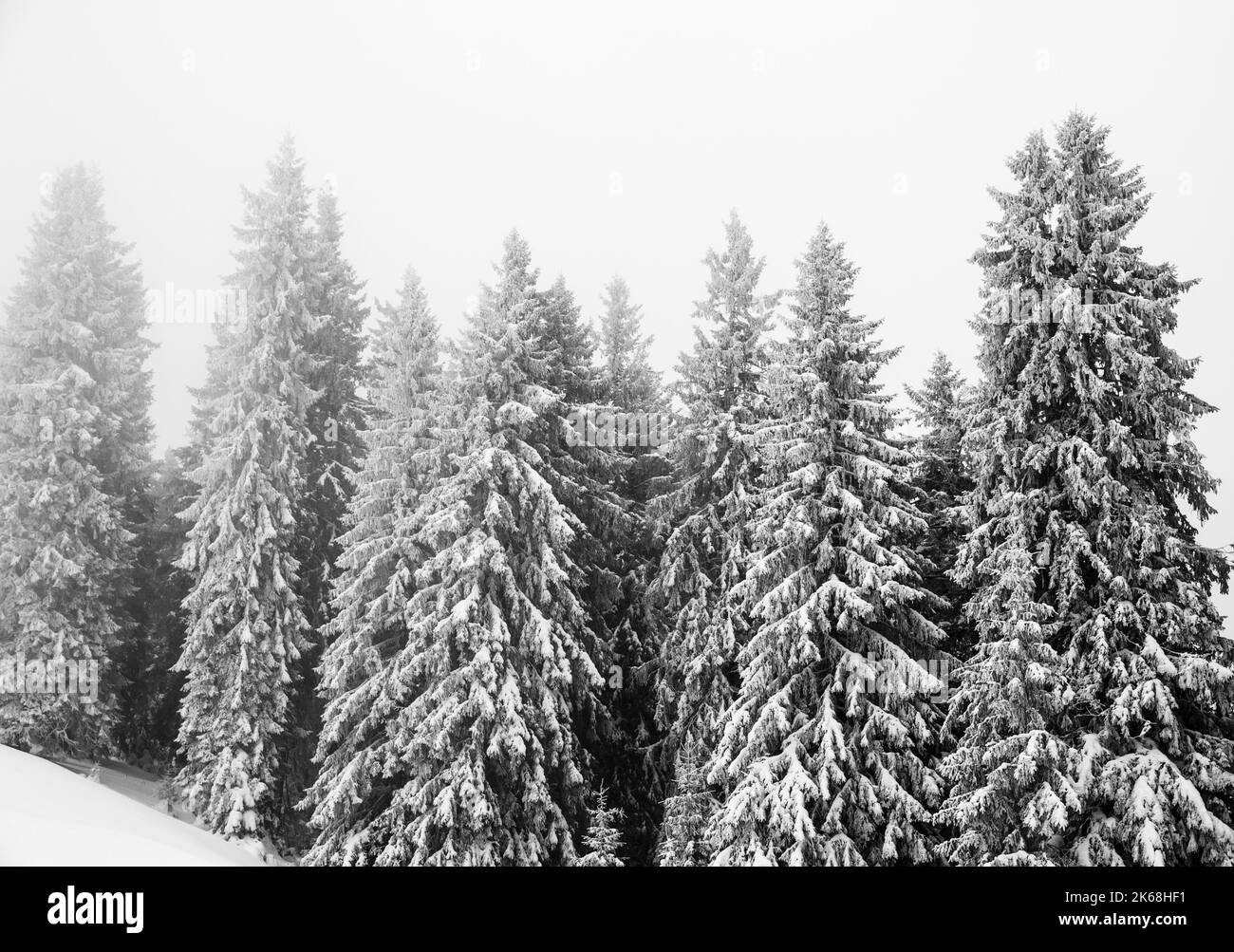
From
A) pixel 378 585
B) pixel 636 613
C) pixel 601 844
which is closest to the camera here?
pixel 601 844

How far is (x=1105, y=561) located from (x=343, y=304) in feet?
71.3

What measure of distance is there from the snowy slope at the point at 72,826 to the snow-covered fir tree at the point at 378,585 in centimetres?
467

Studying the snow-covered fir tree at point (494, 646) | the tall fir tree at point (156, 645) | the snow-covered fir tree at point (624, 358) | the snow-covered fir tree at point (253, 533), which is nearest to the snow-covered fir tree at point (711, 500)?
the snow-covered fir tree at point (494, 646)

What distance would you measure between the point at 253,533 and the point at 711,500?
12589 millimetres

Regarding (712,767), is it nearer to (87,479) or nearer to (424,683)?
(424,683)

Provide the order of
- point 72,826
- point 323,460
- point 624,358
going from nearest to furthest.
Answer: point 72,826 < point 323,460 < point 624,358

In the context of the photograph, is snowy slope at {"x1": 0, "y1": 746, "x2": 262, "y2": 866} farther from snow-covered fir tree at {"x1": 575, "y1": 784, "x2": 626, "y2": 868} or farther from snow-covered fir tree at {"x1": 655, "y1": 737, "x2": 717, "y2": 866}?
snow-covered fir tree at {"x1": 655, "y1": 737, "x2": 717, "y2": 866}

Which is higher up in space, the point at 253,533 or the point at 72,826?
the point at 253,533

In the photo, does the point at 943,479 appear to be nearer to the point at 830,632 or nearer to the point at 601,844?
the point at 830,632

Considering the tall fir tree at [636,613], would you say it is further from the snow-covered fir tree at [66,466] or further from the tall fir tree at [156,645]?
the snow-covered fir tree at [66,466]

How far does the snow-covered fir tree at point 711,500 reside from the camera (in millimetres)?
21375

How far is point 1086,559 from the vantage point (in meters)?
16.2

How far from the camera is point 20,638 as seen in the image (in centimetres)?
2181

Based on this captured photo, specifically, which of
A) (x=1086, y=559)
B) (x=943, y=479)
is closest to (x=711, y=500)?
(x=943, y=479)
